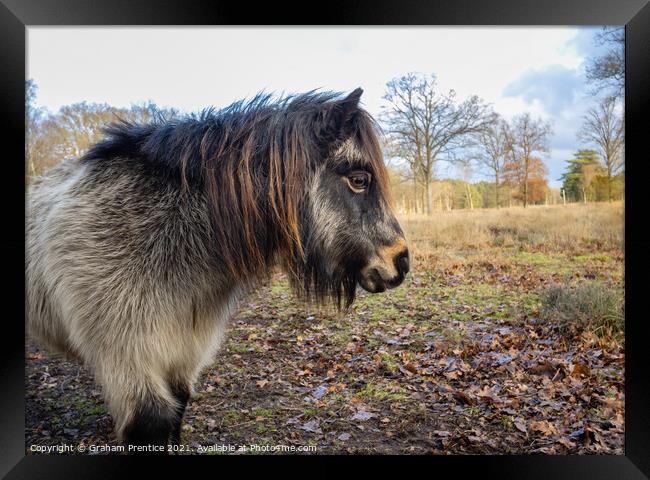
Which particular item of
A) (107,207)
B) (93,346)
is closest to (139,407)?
(93,346)

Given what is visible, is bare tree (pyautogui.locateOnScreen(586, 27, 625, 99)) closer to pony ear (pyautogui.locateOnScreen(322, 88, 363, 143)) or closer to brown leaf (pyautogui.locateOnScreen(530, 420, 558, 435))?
pony ear (pyautogui.locateOnScreen(322, 88, 363, 143))

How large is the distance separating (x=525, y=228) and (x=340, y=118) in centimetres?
132

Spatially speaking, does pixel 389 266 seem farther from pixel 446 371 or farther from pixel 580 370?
pixel 580 370

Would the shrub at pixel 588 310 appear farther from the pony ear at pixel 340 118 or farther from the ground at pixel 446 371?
the pony ear at pixel 340 118

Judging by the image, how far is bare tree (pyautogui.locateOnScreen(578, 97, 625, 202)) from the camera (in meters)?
2.26

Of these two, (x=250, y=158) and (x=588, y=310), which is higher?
(x=250, y=158)

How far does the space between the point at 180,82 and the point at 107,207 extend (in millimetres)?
949

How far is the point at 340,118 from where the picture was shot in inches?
72.1

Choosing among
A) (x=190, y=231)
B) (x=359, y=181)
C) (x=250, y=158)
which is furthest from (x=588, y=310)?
(x=190, y=231)

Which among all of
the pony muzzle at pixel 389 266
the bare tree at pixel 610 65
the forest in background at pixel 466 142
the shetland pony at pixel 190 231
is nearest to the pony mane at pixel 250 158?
the shetland pony at pixel 190 231

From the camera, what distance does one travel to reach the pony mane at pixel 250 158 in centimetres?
178

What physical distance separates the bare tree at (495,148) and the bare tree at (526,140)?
0.04 meters

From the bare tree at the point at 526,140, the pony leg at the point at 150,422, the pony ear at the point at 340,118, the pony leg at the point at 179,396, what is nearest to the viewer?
the pony leg at the point at 150,422

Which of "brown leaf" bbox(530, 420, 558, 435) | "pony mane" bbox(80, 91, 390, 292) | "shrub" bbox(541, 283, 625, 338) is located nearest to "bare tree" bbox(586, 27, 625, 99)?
"shrub" bbox(541, 283, 625, 338)
